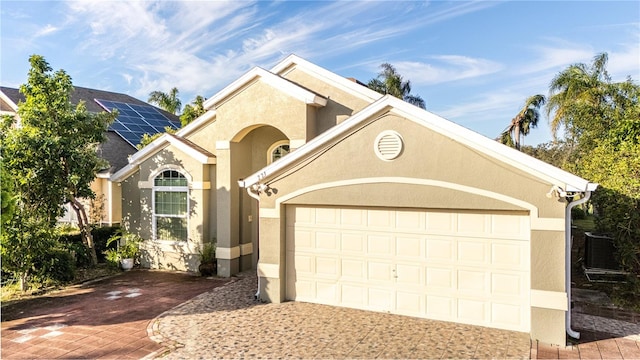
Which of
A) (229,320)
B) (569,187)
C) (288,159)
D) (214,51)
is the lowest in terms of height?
(229,320)

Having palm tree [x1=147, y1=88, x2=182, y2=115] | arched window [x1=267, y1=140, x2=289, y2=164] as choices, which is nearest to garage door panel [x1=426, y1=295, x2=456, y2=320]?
arched window [x1=267, y1=140, x2=289, y2=164]

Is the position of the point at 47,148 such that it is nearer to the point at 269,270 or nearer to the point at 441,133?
the point at 269,270

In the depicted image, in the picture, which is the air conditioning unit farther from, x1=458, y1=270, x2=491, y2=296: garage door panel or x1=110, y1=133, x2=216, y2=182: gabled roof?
x1=110, y1=133, x2=216, y2=182: gabled roof

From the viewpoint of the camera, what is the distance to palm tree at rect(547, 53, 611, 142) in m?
16.9

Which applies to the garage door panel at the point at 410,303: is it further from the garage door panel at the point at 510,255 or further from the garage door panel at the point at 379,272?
the garage door panel at the point at 510,255

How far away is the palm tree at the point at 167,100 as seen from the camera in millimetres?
38125

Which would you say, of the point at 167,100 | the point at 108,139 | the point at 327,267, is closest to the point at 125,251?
the point at 108,139

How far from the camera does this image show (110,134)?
22156 mm

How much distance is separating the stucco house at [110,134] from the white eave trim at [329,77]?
26.1 feet

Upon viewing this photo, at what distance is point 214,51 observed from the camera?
1922 cm

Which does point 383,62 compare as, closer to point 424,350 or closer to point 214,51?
point 214,51

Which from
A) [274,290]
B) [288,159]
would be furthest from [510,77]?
[274,290]

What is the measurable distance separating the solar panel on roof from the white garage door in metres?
16.0

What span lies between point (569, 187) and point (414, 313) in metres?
4.47
